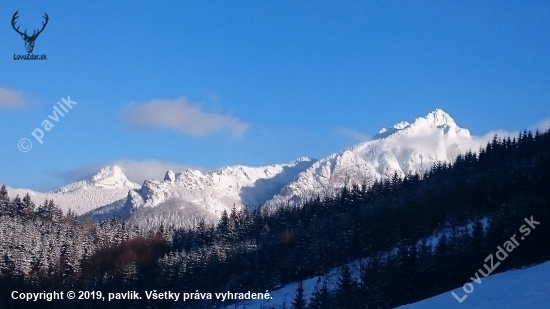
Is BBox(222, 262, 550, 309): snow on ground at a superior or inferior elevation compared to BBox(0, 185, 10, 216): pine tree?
inferior

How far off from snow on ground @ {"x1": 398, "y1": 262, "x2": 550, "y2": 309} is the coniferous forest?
18090 mm

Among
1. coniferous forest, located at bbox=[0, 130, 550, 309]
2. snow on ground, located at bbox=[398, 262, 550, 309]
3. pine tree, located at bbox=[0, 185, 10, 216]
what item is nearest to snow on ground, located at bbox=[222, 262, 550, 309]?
snow on ground, located at bbox=[398, 262, 550, 309]

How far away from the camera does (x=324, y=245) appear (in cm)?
9625

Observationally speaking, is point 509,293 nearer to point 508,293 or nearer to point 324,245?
point 508,293

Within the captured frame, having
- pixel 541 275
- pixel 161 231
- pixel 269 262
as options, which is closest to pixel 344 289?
pixel 541 275

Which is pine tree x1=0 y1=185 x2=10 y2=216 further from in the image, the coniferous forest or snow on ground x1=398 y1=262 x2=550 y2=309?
snow on ground x1=398 y1=262 x2=550 y2=309

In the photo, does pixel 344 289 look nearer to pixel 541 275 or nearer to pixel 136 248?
pixel 541 275

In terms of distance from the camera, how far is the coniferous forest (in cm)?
6269

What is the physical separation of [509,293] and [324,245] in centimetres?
6251

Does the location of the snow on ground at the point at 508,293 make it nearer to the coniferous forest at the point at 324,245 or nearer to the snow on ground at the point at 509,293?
the snow on ground at the point at 509,293

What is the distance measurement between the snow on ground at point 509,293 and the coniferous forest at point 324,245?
59.4ft

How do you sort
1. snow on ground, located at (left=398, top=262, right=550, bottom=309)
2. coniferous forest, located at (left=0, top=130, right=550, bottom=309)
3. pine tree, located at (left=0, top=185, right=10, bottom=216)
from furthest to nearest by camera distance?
pine tree, located at (left=0, top=185, right=10, bottom=216), coniferous forest, located at (left=0, top=130, right=550, bottom=309), snow on ground, located at (left=398, top=262, right=550, bottom=309)

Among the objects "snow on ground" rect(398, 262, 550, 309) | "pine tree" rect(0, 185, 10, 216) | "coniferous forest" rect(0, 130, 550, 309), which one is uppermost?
"pine tree" rect(0, 185, 10, 216)

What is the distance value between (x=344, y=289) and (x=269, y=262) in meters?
40.7
